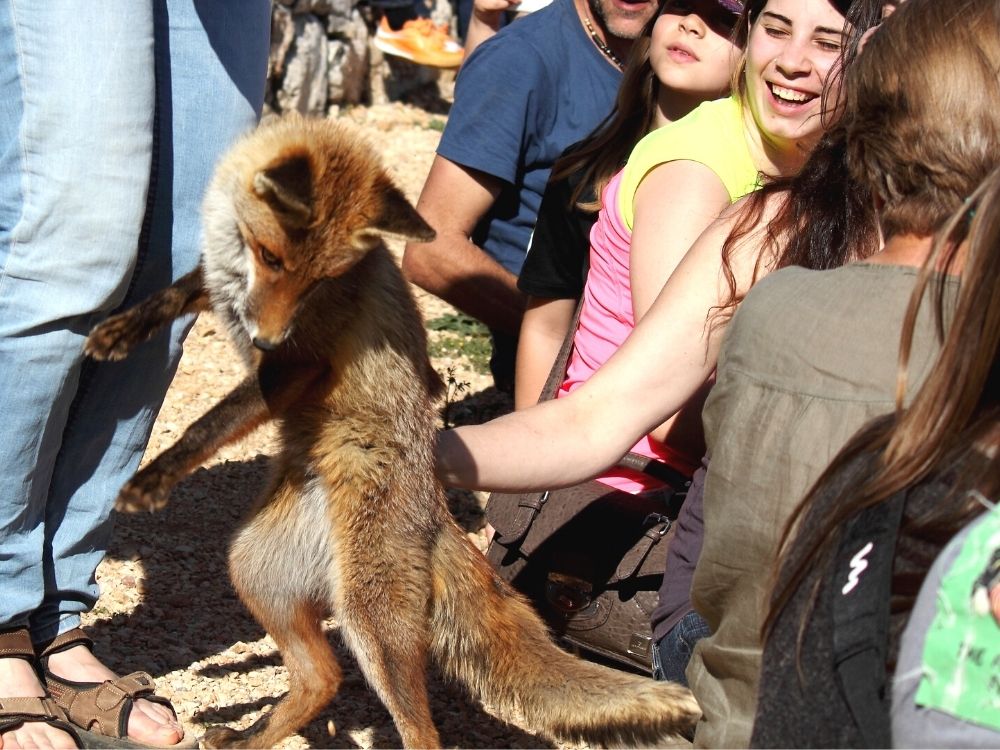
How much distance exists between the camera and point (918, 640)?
4.96 ft

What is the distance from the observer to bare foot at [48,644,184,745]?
309 centimetres

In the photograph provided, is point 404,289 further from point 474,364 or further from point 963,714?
point 474,364

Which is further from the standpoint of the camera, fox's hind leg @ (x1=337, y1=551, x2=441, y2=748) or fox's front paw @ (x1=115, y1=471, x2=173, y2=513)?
fox's hind leg @ (x1=337, y1=551, x2=441, y2=748)

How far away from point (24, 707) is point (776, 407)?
2.11 m

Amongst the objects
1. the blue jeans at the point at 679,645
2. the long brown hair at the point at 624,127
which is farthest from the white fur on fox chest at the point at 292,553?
the long brown hair at the point at 624,127

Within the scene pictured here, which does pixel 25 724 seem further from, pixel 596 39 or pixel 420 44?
pixel 420 44

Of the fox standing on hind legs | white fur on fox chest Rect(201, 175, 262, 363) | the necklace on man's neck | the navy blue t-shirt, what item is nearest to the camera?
the fox standing on hind legs

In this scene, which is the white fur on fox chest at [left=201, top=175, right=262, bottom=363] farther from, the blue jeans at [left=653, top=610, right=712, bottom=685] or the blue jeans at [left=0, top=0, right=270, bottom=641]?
the blue jeans at [left=653, top=610, right=712, bottom=685]

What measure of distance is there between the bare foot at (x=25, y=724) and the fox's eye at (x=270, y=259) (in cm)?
124

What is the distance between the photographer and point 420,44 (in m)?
9.67

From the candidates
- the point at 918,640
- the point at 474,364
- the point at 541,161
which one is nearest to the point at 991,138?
the point at 918,640

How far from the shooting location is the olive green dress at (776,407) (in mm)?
1876

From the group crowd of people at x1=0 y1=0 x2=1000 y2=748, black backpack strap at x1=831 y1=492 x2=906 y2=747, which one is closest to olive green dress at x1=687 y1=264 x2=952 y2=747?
crowd of people at x1=0 y1=0 x2=1000 y2=748

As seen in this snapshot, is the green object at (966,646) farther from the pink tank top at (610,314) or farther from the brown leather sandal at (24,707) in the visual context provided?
the brown leather sandal at (24,707)
